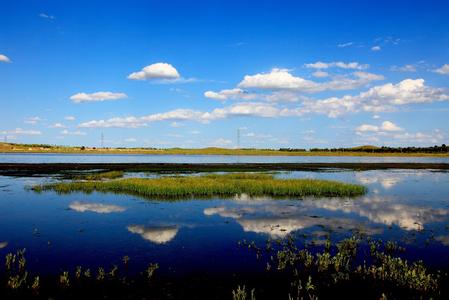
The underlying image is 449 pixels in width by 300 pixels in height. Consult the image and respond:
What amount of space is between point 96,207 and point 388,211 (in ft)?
69.4

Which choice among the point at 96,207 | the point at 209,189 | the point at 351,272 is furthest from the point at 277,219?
the point at 96,207

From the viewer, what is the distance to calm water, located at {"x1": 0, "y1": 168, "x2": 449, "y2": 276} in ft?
51.2

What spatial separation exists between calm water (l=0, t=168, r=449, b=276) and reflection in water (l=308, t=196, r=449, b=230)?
60 millimetres

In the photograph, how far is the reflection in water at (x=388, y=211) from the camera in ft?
76.7

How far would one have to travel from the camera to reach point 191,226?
2162 centimetres

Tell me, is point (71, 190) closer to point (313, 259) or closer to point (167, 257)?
point (167, 257)

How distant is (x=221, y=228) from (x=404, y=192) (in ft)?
84.2

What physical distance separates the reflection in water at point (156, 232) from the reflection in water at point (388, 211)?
12.6 metres

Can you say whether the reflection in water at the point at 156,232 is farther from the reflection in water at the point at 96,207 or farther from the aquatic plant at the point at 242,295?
the aquatic plant at the point at 242,295

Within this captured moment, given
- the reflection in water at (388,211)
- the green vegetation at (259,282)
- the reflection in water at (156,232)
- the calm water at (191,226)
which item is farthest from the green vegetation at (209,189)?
the green vegetation at (259,282)

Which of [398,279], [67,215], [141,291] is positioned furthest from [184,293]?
[67,215]

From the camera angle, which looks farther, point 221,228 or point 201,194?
point 201,194

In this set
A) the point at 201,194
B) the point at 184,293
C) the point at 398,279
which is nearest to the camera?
the point at 184,293

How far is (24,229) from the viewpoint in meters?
20.8
